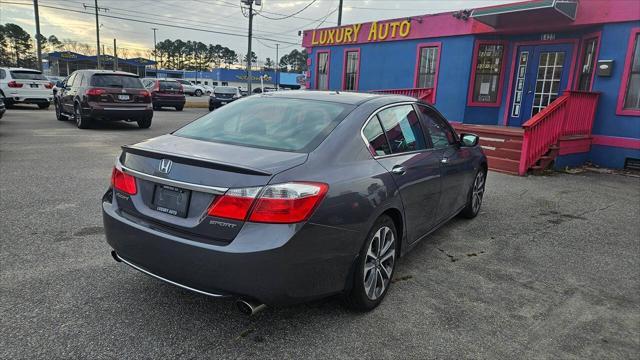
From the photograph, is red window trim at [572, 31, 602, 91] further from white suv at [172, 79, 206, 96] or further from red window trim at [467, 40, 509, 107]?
white suv at [172, 79, 206, 96]

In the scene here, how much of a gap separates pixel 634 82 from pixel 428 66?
19.7 feet

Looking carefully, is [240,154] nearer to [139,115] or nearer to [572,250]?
[572,250]

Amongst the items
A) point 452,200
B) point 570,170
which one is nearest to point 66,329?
point 452,200

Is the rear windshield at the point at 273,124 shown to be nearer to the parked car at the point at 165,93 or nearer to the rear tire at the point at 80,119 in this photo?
the rear tire at the point at 80,119

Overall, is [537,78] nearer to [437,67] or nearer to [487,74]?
[487,74]

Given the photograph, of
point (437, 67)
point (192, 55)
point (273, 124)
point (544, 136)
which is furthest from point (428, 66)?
point (192, 55)

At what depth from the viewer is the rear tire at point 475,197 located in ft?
18.0

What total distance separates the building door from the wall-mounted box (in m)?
1.10

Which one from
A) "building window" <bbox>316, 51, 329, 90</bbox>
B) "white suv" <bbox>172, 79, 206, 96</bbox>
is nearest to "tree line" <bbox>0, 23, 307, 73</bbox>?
"white suv" <bbox>172, 79, 206, 96</bbox>

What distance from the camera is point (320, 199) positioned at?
264 cm

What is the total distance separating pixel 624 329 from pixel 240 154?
2.96m

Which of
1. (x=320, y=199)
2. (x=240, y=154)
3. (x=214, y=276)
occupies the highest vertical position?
(x=240, y=154)

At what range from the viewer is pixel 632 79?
9.81m

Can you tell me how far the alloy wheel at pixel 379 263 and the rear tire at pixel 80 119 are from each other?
11856 mm
